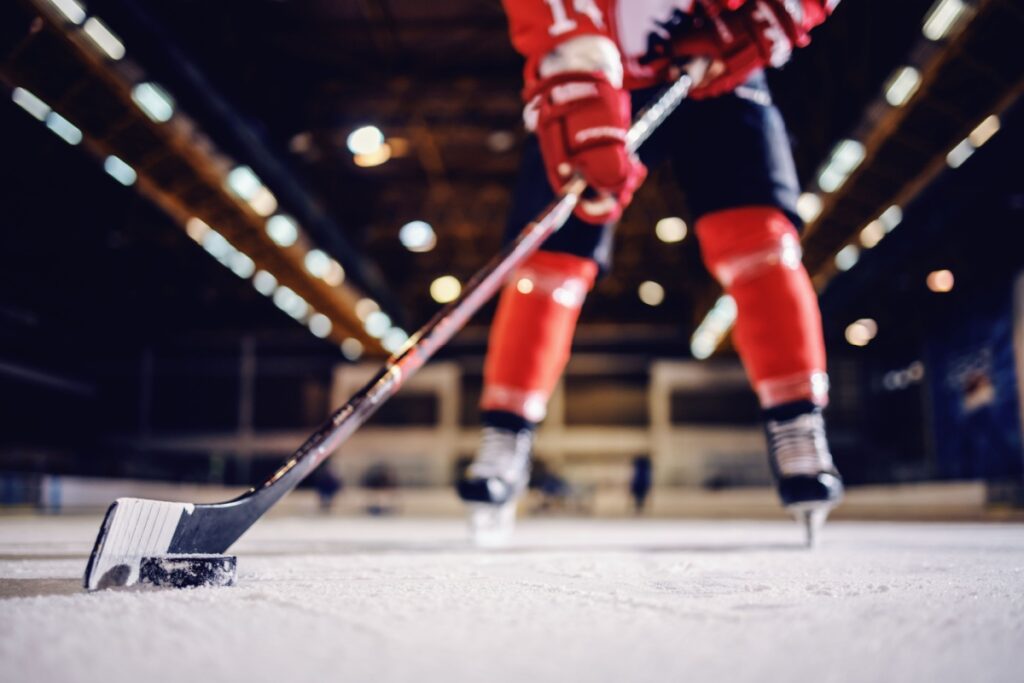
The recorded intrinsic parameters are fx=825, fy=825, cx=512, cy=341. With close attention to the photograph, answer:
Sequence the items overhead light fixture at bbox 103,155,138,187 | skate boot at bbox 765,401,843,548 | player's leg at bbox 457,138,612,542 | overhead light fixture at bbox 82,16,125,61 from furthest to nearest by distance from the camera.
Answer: overhead light fixture at bbox 103,155,138,187 < overhead light fixture at bbox 82,16,125,61 < player's leg at bbox 457,138,612,542 < skate boot at bbox 765,401,843,548

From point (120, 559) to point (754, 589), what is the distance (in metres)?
0.65

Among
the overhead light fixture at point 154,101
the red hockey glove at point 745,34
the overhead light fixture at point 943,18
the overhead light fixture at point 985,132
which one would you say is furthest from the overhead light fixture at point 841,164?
the red hockey glove at point 745,34

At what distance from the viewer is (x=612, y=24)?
152cm

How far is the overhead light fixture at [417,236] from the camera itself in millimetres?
15125

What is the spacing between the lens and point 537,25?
55.6 inches

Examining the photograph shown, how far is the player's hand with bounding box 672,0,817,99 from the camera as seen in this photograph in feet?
4.97

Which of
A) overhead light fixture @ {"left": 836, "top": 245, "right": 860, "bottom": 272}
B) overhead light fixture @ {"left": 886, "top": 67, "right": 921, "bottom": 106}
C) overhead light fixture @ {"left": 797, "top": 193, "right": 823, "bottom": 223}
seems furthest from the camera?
overhead light fixture @ {"left": 836, "top": 245, "right": 860, "bottom": 272}

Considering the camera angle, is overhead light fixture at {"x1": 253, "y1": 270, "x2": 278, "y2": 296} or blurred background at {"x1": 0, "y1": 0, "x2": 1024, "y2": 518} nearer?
blurred background at {"x1": 0, "y1": 0, "x2": 1024, "y2": 518}

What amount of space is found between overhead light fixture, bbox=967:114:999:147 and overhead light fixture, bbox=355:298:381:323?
35.8 ft

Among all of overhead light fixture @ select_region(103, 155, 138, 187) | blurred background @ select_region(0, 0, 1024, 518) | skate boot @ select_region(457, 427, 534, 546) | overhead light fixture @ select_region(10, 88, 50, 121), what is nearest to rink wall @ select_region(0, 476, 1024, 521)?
blurred background @ select_region(0, 0, 1024, 518)

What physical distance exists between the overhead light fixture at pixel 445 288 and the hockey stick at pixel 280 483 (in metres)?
16.5

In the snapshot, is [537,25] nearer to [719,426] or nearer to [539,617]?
[539,617]

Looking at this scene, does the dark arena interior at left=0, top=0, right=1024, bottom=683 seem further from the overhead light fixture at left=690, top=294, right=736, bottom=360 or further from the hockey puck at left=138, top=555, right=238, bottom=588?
the overhead light fixture at left=690, top=294, right=736, bottom=360

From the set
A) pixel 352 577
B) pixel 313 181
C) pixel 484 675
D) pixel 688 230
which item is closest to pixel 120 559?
pixel 352 577
